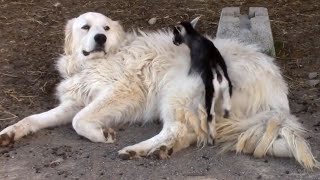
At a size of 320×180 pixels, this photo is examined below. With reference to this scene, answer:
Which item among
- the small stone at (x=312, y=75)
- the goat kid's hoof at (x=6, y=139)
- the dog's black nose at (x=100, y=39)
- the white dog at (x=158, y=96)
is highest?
the dog's black nose at (x=100, y=39)

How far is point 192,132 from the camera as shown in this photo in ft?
16.6

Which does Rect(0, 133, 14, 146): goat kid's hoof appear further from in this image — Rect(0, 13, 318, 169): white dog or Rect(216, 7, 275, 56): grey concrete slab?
Rect(216, 7, 275, 56): grey concrete slab

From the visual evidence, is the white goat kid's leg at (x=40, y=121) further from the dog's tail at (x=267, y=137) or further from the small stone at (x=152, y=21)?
the small stone at (x=152, y=21)

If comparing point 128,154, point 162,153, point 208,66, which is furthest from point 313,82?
point 128,154

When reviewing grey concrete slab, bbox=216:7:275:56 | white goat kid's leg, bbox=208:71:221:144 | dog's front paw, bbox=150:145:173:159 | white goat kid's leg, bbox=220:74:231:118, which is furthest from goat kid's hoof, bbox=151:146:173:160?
grey concrete slab, bbox=216:7:275:56

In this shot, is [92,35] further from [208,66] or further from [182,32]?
[208,66]

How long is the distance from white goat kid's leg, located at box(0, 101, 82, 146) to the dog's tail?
1519 millimetres

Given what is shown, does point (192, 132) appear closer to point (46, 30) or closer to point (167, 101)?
point (167, 101)

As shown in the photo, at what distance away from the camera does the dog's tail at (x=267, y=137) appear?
454 cm

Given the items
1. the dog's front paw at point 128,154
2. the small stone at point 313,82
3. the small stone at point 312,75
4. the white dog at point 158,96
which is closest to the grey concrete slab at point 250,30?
the small stone at point 312,75

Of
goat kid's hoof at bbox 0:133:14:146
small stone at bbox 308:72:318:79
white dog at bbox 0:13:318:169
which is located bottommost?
goat kid's hoof at bbox 0:133:14:146

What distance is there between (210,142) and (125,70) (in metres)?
1.23

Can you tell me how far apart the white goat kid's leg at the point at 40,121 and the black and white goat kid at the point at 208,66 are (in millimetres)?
1200

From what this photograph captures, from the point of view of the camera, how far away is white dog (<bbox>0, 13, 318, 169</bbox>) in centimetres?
481
